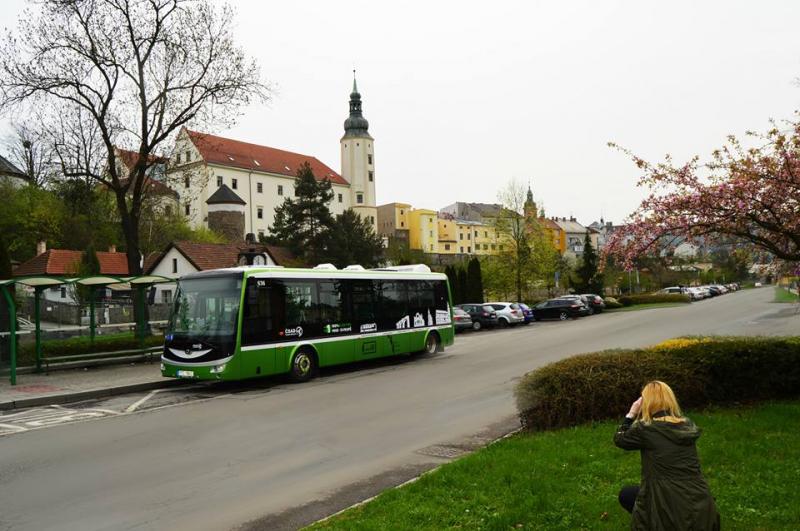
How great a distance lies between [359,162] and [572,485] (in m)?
111

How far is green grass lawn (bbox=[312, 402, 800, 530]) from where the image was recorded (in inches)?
214

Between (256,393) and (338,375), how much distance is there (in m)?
3.44

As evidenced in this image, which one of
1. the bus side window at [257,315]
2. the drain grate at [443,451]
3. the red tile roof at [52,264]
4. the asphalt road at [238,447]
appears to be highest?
the red tile roof at [52,264]

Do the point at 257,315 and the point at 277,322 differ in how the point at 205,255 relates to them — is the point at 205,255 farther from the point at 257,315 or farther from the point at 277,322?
the point at 257,315

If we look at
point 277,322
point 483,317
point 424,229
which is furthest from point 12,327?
point 424,229

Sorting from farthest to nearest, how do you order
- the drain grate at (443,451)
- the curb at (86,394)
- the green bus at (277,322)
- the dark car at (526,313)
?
the dark car at (526,313)
the green bus at (277,322)
the curb at (86,394)
the drain grate at (443,451)

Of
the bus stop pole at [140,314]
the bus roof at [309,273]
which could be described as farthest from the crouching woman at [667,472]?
the bus stop pole at [140,314]

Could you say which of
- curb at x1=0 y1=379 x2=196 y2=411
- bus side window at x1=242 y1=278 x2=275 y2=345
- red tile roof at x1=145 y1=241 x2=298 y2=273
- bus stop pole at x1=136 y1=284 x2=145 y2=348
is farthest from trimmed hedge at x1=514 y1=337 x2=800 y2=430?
red tile roof at x1=145 y1=241 x2=298 y2=273

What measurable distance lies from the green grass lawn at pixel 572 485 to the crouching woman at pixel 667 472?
108cm

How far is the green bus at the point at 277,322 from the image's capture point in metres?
15.0

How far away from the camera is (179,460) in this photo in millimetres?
8727

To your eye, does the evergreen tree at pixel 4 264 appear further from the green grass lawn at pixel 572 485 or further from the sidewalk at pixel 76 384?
the green grass lawn at pixel 572 485

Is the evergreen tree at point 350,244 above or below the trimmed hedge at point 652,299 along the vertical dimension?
above

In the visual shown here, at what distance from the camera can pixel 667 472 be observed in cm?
425
